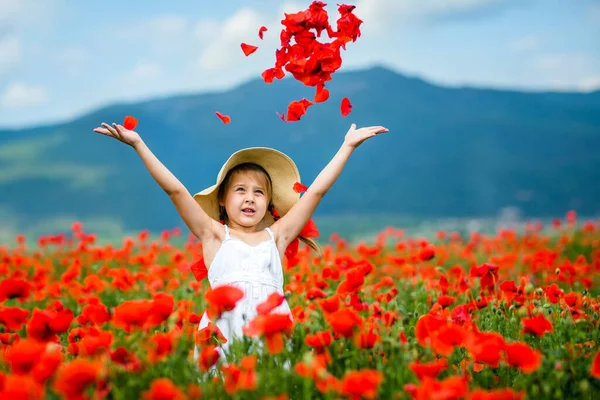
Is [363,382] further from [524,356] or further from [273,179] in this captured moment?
[273,179]

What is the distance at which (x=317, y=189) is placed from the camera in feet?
12.0

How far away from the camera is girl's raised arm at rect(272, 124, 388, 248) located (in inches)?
143

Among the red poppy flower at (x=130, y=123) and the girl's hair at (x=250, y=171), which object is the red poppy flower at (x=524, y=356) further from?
the red poppy flower at (x=130, y=123)

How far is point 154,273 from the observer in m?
6.22

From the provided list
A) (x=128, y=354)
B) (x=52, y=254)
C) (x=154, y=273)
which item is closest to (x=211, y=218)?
(x=128, y=354)

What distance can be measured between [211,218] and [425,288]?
2.07 metres

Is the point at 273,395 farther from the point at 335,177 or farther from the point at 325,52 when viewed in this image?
the point at 325,52

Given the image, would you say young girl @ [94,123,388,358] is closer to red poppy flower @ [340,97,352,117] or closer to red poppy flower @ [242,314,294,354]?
red poppy flower @ [340,97,352,117]

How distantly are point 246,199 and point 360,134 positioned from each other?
683 millimetres

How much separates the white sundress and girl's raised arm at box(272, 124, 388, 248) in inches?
6.0

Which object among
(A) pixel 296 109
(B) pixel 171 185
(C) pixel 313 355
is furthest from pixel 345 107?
(C) pixel 313 355

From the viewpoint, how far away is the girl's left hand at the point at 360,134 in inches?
143

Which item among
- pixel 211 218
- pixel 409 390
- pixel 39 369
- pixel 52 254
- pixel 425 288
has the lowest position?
pixel 409 390

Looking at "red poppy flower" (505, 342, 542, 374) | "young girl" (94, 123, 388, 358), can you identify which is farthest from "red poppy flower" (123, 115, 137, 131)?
"red poppy flower" (505, 342, 542, 374)
